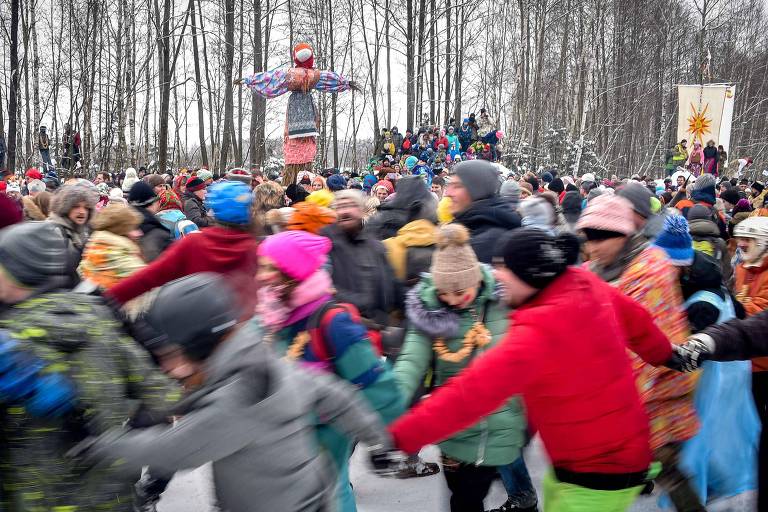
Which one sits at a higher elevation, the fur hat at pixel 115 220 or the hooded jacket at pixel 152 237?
the fur hat at pixel 115 220

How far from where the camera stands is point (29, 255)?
1.98m

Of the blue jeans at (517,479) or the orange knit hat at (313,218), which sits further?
the orange knit hat at (313,218)

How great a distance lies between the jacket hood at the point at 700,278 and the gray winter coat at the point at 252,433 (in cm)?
228

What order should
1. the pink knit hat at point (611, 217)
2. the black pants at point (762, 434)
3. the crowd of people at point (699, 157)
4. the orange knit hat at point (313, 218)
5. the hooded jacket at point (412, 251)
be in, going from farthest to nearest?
1. the crowd of people at point (699, 157)
2. the hooded jacket at point (412, 251)
3. the orange knit hat at point (313, 218)
4. the black pants at point (762, 434)
5. the pink knit hat at point (611, 217)

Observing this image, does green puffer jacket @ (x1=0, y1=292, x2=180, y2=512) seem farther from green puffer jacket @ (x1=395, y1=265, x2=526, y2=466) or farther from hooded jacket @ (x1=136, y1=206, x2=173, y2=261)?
hooded jacket @ (x1=136, y1=206, x2=173, y2=261)

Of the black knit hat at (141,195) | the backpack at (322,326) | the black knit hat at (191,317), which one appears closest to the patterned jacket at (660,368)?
the backpack at (322,326)

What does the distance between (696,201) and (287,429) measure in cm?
662

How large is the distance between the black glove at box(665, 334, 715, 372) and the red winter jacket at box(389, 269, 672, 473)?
1.62 ft

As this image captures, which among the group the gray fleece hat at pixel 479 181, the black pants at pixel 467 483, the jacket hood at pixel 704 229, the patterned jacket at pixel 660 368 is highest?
the gray fleece hat at pixel 479 181

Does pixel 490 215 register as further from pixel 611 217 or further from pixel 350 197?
pixel 611 217

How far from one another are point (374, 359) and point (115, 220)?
7.59 ft

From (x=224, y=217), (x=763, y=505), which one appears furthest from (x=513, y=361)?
(x=763, y=505)

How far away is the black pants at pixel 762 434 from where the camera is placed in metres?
3.57

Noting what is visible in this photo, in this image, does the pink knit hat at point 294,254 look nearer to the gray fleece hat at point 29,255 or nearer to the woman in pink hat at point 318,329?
the woman in pink hat at point 318,329
